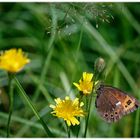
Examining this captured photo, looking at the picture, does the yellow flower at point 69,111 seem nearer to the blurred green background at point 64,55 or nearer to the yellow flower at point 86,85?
the yellow flower at point 86,85

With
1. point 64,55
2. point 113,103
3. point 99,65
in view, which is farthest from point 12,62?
point 64,55

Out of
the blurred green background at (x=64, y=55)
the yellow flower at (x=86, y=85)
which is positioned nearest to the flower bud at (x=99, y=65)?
the yellow flower at (x=86, y=85)

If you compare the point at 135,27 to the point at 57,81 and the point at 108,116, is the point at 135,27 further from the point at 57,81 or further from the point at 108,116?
the point at 108,116

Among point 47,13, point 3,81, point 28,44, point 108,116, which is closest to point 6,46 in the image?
point 28,44

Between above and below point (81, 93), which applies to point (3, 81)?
below

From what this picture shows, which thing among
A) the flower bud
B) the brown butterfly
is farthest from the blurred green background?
the flower bud

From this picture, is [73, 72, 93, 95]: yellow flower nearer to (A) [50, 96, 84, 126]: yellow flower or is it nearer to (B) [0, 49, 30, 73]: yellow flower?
(A) [50, 96, 84, 126]: yellow flower
